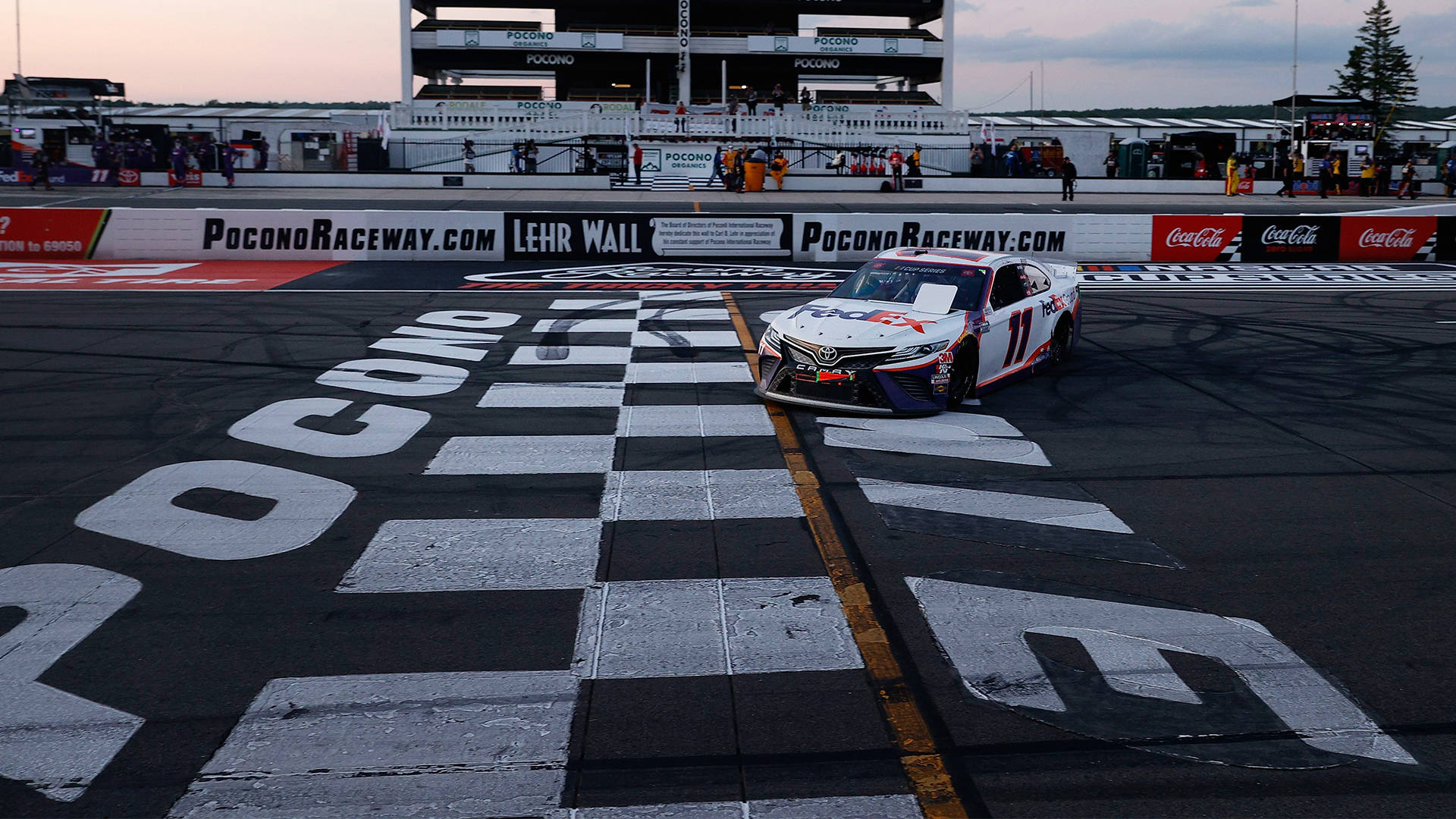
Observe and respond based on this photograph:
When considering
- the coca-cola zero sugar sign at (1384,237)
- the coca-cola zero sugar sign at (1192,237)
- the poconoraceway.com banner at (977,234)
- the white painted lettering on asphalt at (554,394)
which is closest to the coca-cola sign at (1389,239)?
the coca-cola zero sugar sign at (1384,237)

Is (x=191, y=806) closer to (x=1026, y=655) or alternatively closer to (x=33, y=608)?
(x=33, y=608)

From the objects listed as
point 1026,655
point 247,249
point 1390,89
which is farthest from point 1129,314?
point 1390,89

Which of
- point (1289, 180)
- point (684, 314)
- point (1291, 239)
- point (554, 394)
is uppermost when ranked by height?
point (1289, 180)

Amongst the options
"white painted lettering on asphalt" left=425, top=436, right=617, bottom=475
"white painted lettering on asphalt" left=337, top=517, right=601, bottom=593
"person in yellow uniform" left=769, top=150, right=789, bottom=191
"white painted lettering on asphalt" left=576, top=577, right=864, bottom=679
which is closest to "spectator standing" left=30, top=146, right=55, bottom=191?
"person in yellow uniform" left=769, top=150, right=789, bottom=191

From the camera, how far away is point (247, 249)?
22828mm

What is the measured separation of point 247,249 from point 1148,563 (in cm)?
2066

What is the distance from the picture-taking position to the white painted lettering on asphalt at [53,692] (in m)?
4.18

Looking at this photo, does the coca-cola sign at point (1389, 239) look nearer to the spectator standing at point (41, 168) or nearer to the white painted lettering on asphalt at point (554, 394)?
the white painted lettering on asphalt at point (554, 394)

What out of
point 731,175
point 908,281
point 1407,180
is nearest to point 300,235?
point 908,281

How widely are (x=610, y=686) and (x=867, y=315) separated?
6283mm

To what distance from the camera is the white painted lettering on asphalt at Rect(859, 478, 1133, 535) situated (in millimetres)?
7215

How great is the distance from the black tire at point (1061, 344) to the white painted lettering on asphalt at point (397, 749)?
8824 mm

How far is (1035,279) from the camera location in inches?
475

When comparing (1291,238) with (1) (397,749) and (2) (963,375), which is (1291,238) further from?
(1) (397,749)
